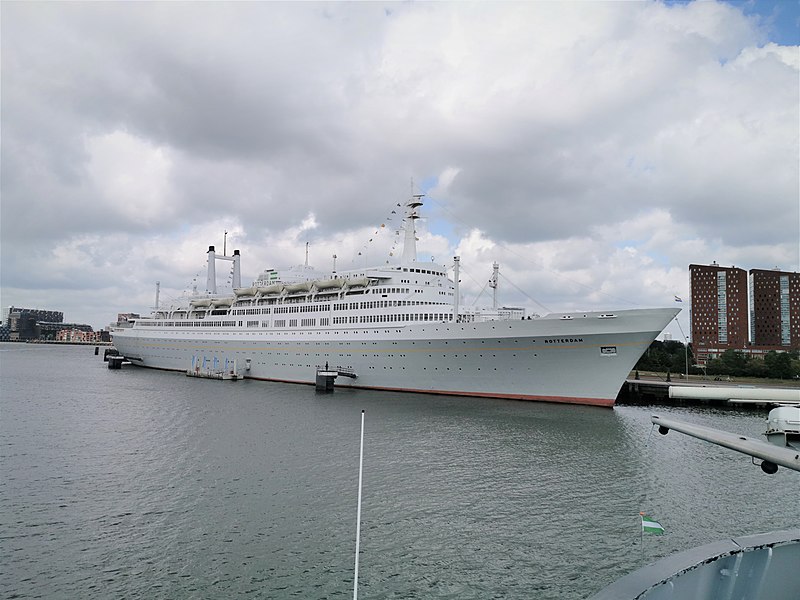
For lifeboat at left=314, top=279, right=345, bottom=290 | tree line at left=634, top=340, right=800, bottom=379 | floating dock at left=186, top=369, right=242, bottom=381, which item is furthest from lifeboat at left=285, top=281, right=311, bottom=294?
tree line at left=634, top=340, right=800, bottom=379

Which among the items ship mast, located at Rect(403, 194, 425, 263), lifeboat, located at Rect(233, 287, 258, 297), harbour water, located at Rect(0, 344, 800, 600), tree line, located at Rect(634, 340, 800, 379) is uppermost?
ship mast, located at Rect(403, 194, 425, 263)

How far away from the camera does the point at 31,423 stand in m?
22.8

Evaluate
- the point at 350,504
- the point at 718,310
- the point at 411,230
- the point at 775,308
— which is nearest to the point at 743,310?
the point at 718,310

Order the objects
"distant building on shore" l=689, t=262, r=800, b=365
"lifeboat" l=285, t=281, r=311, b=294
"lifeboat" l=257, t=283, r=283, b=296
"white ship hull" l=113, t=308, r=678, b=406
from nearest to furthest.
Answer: "white ship hull" l=113, t=308, r=678, b=406, "lifeboat" l=285, t=281, r=311, b=294, "lifeboat" l=257, t=283, r=283, b=296, "distant building on shore" l=689, t=262, r=800, b=365

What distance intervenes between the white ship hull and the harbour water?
438cm

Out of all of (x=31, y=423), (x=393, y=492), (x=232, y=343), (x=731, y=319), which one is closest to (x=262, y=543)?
(x=393, y=492)

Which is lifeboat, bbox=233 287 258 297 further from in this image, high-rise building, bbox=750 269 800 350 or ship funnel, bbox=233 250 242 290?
high-rise building, bbox=750 269 800 350

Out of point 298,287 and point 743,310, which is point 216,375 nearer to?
point 298,287

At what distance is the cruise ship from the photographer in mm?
27844

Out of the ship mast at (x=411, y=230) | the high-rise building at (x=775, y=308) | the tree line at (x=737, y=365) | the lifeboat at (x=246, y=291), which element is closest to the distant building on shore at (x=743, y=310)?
the high-rise building at (x=775, y=308)

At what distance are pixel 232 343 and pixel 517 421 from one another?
31227 mm

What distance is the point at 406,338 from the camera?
32781 mm

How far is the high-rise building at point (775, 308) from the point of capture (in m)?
80.0

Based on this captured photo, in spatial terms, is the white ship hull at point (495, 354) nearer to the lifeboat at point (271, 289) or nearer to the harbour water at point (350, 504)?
the harbour water at point (350, 504)
